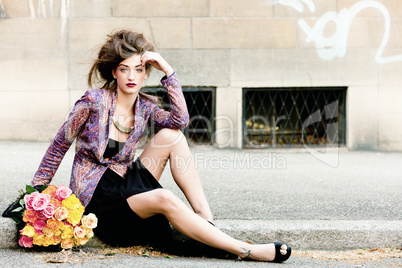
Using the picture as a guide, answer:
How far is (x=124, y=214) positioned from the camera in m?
3.00

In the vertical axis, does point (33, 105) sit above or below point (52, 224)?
above

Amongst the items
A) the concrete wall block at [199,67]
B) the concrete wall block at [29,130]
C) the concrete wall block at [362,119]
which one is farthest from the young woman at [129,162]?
the concrete wall block at [362,119]

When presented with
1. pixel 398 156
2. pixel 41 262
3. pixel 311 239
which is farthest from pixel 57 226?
pixel 398 156

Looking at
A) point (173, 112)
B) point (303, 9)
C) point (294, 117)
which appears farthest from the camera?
point (294, 117)

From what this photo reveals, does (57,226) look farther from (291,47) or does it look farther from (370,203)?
(291,47)

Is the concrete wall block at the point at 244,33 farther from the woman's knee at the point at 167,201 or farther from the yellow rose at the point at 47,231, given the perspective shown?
the yellow rose at the point at 47,231

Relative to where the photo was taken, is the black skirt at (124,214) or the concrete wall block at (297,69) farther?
the concrete wall block at (297,69)

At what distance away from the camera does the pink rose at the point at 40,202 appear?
2779mm

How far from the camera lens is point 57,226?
2842mm

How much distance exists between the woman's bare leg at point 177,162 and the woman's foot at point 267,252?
445 millimetres

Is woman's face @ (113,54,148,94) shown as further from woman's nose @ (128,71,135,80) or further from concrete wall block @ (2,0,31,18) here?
concrete wall block @ (2,0,31,18)

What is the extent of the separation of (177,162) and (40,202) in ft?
3.00

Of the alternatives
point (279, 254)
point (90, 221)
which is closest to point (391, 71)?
point (279, 254)

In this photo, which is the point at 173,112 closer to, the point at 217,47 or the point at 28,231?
the point at 28,231
